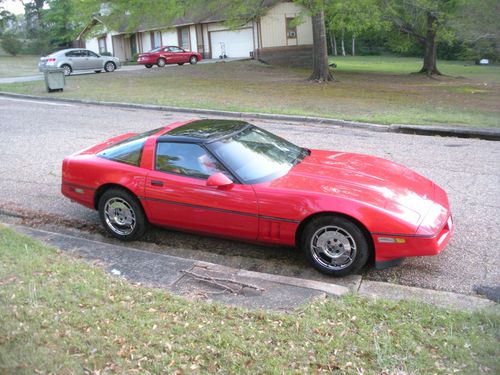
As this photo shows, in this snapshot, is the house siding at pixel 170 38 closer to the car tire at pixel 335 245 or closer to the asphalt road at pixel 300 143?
the asphalt road at pixel 300 143

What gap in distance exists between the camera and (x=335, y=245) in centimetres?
497

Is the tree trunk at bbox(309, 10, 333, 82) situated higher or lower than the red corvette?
higher

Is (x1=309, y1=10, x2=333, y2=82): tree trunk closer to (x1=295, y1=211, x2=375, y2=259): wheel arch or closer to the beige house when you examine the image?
the beige house

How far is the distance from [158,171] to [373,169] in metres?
2.38

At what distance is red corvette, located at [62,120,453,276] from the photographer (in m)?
4.87

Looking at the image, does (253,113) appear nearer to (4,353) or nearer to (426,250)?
(426,250)

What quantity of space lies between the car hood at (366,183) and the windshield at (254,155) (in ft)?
0.47

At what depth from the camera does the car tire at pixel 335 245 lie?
4.87 m

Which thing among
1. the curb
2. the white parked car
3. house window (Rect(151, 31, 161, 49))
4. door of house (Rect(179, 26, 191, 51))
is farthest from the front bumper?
house window (Rect(151, 31, 161, 49))

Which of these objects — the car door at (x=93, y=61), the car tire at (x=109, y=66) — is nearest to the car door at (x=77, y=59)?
the car door at (x=93, y=61)

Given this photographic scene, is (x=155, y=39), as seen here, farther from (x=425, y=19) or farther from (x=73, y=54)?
(x=425, y=19)

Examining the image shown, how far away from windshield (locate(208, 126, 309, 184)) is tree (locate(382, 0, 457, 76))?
2076 centimetres

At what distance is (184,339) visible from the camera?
138 inches

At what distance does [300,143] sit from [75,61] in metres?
21.8
